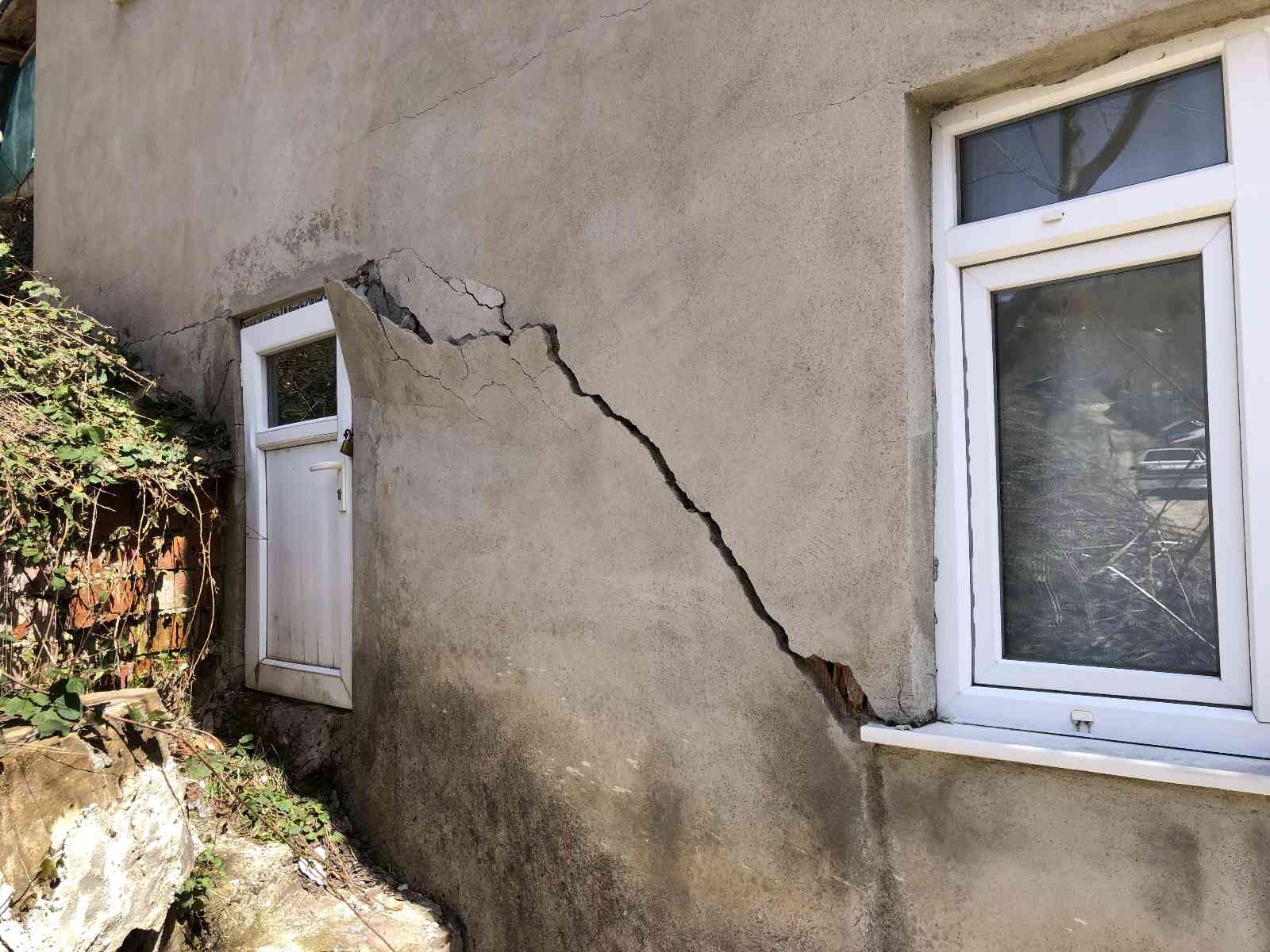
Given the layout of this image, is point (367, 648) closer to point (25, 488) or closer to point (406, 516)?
point (406, 516)

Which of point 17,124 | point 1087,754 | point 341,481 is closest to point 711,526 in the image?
point 1087,754

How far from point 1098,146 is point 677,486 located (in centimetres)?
135

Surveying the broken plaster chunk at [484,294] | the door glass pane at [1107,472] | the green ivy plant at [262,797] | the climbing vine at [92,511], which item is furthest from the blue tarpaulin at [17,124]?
the door glass pane at [1107,472]

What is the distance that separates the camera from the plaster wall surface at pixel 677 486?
85.3 inches

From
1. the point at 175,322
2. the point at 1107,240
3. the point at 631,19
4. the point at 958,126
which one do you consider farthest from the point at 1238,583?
the point at 175,322

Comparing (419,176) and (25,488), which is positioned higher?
(419,176)

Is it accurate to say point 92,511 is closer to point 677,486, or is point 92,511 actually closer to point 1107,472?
point 677,486

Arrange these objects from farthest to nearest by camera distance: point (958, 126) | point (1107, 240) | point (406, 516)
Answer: point (406, 516)
point (958, 126)
point (1107, 240)

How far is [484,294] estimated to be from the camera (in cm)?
336

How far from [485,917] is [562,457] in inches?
63.0

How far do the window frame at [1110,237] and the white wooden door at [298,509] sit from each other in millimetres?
2600

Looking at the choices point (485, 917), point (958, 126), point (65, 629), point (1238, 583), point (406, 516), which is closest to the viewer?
point (1238, 583)

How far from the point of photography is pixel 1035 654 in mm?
2223

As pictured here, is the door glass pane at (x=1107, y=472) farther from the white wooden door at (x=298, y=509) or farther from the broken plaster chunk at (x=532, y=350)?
the white wooden door at (x=298, y=509)
